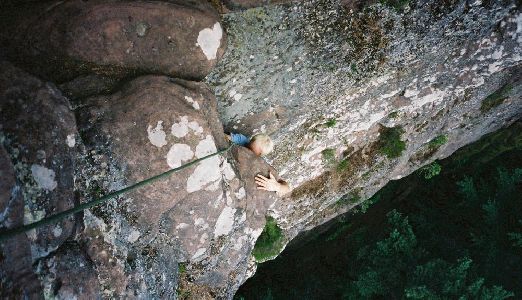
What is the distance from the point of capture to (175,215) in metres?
3.76

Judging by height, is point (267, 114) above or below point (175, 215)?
above

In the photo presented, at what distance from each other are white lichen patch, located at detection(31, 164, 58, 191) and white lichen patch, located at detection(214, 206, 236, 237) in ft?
6.16

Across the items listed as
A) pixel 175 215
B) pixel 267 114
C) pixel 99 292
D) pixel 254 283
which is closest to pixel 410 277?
pixel 254 283

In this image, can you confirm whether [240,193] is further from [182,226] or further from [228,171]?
[182,226]

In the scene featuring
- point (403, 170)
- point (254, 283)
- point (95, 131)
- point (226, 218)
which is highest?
point (95, 131)

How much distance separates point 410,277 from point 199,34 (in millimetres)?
7744

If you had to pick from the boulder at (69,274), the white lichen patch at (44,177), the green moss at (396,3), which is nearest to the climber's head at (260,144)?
the green moss at (396,3)

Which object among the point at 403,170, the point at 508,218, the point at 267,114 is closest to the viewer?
the point at 267,114

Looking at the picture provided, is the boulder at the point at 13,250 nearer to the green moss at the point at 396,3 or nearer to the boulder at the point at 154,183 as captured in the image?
the boulder at the point at 154,183

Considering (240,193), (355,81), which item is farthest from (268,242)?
(355,81)

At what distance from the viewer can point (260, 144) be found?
189 inches

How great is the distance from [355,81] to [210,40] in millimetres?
2411

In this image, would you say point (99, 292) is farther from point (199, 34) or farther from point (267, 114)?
point (267, 114)

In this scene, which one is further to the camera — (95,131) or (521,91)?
(521,91)
